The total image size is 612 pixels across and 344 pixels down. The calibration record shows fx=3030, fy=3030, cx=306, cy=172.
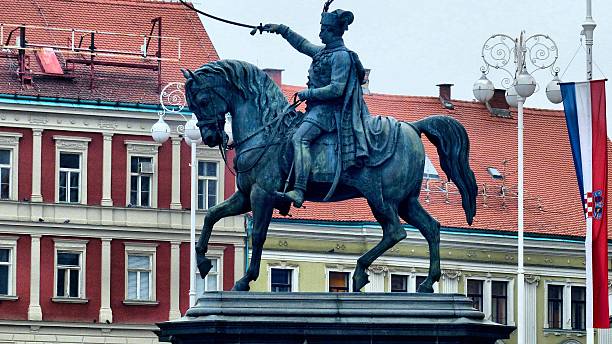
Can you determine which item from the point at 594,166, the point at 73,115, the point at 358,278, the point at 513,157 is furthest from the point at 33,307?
the point at 358,278

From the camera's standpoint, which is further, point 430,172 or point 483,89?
point 430,172

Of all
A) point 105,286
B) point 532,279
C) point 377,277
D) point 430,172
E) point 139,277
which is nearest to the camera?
point 105,286

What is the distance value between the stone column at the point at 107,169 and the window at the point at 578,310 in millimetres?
14398

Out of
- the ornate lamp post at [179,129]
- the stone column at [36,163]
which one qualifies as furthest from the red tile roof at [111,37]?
the stone column at [36,163]

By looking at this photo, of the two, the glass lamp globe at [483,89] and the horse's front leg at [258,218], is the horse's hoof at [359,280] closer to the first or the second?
the horse's front leg at [258,218]

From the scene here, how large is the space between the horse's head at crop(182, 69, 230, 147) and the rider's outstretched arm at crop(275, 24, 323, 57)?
95 centimetres

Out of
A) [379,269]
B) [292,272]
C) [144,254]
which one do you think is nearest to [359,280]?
[144,254]

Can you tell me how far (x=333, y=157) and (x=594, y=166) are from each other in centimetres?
1091

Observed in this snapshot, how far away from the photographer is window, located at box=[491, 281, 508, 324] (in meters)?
84.7

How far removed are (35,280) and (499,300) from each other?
551 inches

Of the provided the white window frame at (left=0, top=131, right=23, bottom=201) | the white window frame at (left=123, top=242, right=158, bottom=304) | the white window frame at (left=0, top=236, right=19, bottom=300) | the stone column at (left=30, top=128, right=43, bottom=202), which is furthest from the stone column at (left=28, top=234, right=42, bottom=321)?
the white window frame at (left=123, top=242, right=158, bottom=304)

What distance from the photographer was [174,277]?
8056 centimetres

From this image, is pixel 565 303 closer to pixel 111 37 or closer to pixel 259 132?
pixel 111 37

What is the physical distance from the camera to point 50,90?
260 feet
